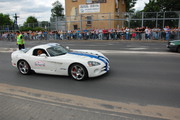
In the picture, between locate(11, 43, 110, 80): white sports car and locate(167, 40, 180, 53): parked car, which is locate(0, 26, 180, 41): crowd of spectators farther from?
locate(11, 43, 110, 80): white sports car

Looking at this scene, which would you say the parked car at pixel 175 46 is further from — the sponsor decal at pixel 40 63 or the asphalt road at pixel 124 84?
→ the sponsor decal at pixel 40 63

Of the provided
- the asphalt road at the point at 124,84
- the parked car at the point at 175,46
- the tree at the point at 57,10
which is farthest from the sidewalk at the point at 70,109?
the tree at the point at 57,10

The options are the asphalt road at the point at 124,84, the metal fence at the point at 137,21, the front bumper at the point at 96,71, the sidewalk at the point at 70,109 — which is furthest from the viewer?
the metal fence at the point at 137,21

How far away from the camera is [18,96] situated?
5.36 m

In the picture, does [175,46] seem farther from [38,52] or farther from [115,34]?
[115,34]

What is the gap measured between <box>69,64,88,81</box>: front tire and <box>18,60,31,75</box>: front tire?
2065mm

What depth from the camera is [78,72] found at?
21.6 feet

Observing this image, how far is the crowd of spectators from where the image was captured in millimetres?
20750

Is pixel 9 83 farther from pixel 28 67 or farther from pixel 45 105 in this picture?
pixel 45 105

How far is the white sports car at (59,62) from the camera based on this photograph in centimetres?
646

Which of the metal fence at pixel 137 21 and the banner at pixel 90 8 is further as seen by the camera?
the banner at pixel 90 8

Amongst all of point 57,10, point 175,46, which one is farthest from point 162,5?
point 57,10

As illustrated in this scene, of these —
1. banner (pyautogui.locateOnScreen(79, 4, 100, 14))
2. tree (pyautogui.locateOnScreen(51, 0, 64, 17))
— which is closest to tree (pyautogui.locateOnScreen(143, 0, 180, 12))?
banner (pyautogui.locateOnScreen(79, 4, 100, 14))

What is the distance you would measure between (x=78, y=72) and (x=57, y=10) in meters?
86.3
